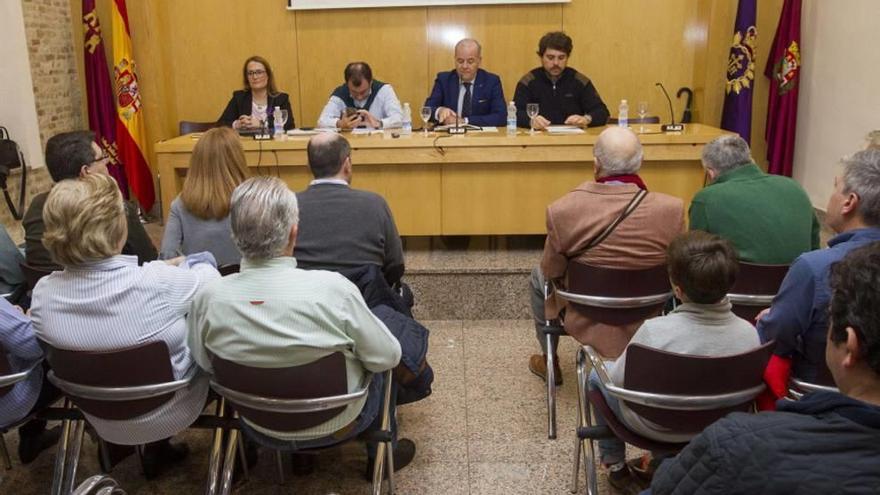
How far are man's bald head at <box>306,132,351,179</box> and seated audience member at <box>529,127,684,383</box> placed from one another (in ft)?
2.71

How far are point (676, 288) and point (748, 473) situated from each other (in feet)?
3.34

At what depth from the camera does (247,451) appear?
2.66 metres

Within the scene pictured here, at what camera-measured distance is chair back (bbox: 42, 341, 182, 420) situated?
6.21ft

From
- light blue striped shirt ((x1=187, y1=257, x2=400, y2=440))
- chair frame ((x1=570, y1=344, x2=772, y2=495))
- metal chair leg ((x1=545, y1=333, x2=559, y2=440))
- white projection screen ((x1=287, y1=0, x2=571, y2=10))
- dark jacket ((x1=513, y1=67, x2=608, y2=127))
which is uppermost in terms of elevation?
white projection screen ((x1=287, y1=0, x2=571, y2=10))

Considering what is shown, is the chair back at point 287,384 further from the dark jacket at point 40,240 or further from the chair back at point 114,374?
the dark jacket at point 40,240

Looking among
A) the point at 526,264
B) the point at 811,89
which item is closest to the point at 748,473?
the point at 526,264

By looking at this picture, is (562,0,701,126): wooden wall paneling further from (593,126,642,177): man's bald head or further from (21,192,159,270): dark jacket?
(21,192,159,270): dark jacket

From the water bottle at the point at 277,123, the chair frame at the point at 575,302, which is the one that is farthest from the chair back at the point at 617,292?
the water bottle at the point at 277,123

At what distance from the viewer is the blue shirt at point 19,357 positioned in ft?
6.68

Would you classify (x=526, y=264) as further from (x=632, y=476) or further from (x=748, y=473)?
(x=748, y=473)

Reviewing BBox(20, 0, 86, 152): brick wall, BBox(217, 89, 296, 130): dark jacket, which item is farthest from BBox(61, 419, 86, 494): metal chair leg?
BBox(20, 0, 86, 152): brick wall

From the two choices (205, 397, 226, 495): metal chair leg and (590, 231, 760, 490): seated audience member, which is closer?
(590, 231, 760, 490): seated audience member

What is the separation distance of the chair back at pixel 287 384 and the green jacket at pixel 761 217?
154 centimetres

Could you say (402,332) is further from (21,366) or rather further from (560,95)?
(560,95)
